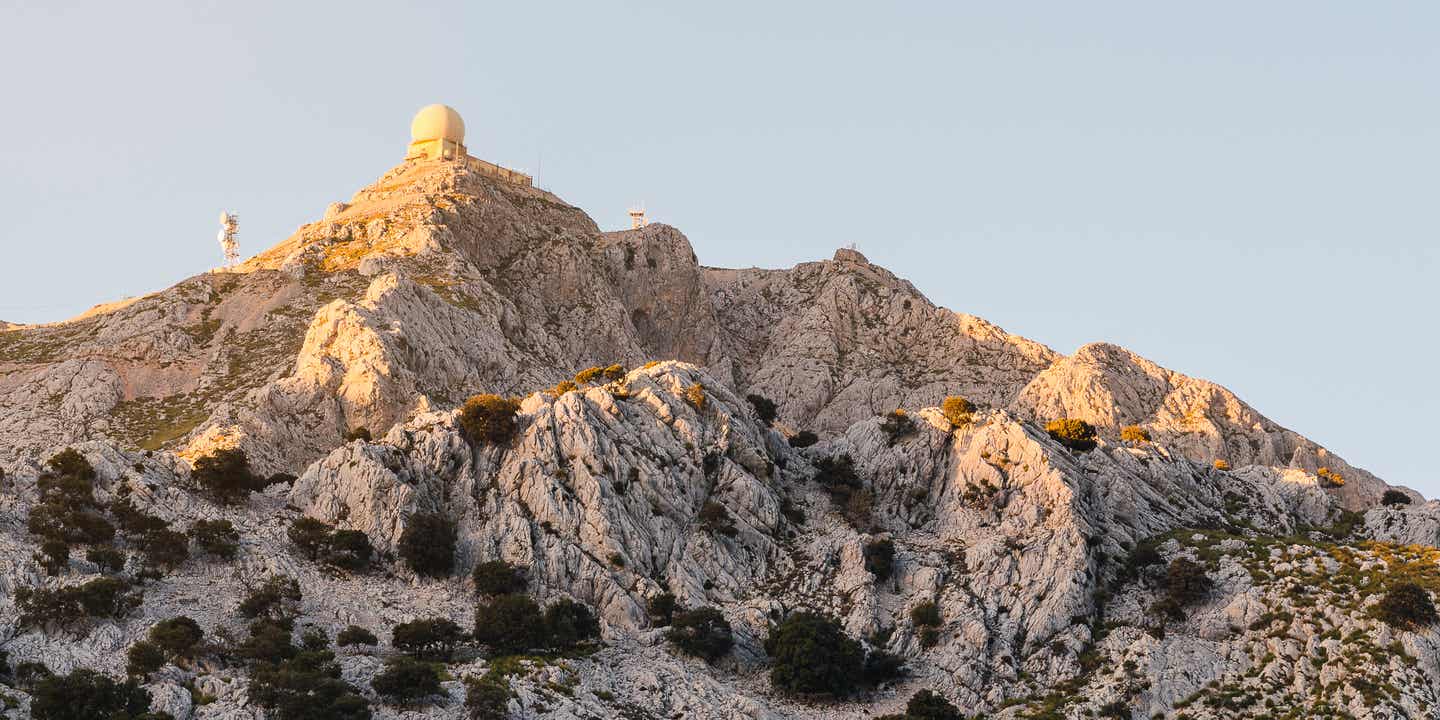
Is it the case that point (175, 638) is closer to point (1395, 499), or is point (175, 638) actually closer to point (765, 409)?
point (765, 409)

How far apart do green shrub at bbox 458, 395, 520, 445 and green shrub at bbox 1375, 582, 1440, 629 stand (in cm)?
6517

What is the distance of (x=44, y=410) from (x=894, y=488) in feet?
252

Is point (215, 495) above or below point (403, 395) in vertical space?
below

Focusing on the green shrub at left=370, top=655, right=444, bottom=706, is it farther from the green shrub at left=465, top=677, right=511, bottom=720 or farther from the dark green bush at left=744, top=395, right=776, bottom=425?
the dark green bush at left=744, top=395, right=776, bottom=425

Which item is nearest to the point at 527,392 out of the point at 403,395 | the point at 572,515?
the point at 403,395

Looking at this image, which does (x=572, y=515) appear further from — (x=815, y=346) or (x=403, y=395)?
(x=815, y=346)

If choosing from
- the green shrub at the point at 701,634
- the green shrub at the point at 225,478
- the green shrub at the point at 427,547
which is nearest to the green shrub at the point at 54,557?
the green shrub at the point at 225,478

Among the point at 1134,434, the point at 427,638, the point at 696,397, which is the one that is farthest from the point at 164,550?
the point at 1134,434

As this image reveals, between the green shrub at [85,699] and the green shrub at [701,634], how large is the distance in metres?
35.5

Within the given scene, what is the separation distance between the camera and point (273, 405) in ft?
458

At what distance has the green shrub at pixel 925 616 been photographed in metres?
118

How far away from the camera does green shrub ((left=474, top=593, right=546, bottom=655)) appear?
4333 inches

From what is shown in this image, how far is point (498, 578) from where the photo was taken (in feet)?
381

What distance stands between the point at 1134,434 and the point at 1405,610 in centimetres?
5387
